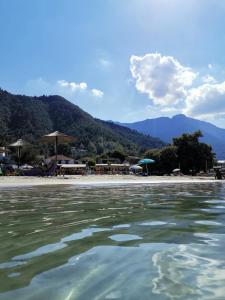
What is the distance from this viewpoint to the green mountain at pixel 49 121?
5138 inches

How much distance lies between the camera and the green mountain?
130500 millimetres

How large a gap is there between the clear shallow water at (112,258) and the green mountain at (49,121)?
115 metres

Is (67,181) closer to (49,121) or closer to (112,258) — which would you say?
(112,258)

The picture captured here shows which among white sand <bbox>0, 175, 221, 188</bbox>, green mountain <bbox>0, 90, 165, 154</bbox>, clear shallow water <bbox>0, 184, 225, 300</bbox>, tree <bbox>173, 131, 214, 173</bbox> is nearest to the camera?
clear shallow water <bbox>0, 184, 225, 300</bbox>

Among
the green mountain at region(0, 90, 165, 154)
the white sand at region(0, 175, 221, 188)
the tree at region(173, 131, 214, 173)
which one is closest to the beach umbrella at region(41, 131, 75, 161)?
the white sand at region(0, 175, 221, 188)

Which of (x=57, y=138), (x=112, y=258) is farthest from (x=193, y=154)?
(x=112, y=258)

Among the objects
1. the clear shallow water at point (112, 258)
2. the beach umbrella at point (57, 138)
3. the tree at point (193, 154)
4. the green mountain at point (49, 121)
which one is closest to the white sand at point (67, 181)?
the beach umbrella at point (57, 138)

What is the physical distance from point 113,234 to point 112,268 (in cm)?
191

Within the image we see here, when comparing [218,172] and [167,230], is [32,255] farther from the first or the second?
[218,172]

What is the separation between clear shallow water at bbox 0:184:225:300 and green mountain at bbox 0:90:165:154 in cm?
11466

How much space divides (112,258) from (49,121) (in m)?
143

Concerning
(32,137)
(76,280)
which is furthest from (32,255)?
(32,137)

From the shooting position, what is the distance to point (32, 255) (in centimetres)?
440

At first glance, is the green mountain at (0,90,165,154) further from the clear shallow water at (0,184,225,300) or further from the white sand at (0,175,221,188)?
the clear shallow water at (0,184,225,300)
